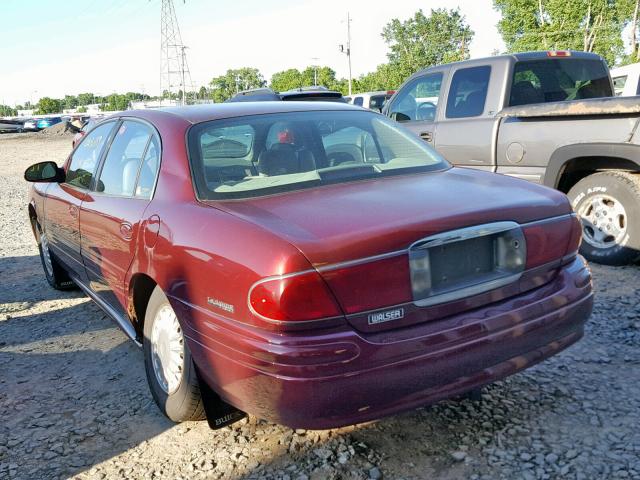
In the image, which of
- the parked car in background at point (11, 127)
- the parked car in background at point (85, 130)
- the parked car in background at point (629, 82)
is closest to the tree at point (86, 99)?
the parked car in background at point (11, 127)

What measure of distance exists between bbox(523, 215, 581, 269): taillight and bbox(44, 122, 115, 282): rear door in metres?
2.97

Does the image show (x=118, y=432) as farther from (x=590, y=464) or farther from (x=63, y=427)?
(x=590, y=464)

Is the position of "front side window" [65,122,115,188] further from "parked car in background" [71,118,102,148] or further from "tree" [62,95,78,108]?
"tree" [62,95,78,108]

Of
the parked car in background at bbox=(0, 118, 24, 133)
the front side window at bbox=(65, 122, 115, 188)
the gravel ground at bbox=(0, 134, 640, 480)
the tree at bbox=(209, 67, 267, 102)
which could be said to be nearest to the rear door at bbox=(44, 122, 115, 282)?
the front side window at bbox=(65, 122, 115, 188)

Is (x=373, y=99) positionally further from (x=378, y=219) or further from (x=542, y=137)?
(x=378, y=219)

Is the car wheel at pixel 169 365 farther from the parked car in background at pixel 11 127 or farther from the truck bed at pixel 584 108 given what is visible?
the parked car in background at pixel 11 127

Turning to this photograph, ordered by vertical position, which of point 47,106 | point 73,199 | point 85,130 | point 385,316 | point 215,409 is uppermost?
point 47,106

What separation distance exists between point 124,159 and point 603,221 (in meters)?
4.15

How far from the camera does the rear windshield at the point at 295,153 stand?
116 inches

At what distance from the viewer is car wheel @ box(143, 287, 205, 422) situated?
9.27 ft

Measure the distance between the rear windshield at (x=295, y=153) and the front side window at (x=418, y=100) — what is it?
3479mm

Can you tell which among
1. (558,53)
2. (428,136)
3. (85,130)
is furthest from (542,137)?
(85,130)

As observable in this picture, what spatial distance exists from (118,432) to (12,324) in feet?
7.82

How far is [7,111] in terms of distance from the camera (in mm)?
163750
